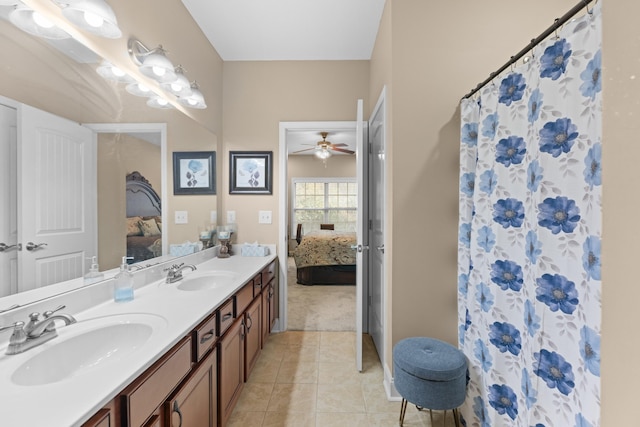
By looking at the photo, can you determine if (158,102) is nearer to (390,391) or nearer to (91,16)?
(91,16)

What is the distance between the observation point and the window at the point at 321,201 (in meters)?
7.35

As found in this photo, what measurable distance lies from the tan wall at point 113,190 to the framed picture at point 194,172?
45 cm

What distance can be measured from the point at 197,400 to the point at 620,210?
5.24 ft

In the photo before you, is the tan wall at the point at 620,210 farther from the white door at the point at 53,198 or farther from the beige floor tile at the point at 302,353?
the beige floor tile at the point at 302,353

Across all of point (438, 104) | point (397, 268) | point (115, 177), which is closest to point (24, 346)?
point (115, 177)

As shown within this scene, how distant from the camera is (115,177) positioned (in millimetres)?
1461

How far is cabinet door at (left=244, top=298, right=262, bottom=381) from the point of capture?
190cm

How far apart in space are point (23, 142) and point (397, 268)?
73.2 inches

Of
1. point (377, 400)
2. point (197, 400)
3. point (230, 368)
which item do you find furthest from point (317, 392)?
point (197, 400)

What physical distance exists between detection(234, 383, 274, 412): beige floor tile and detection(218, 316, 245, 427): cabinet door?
0.09 metres

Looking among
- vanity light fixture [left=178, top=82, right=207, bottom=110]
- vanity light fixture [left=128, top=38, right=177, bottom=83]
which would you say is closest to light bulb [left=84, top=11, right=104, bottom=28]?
vanity light fixture [left=128, top=38, right=177, bottom=83]

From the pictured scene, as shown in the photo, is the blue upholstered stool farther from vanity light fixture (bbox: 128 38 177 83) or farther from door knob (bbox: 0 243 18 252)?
vanity light fixture (bbox: 128 38 177 83)

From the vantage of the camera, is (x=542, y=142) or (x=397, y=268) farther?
(x=397, y=268)

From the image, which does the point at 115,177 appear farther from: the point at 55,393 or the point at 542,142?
the point at 542,142
